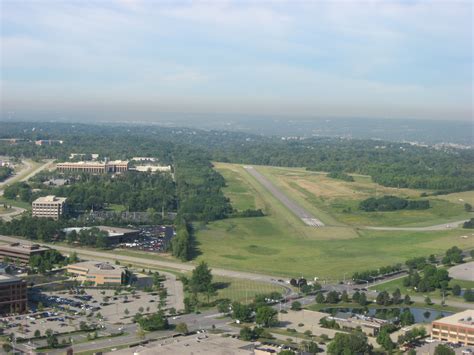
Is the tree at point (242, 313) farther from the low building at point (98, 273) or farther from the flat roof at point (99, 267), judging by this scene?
the flat roof at point (99, 267)

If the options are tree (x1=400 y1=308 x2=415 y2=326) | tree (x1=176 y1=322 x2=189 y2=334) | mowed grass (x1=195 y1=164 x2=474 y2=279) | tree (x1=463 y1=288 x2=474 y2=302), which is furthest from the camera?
mowed grass (x1=195 y1=164 x2=474 y2=279)

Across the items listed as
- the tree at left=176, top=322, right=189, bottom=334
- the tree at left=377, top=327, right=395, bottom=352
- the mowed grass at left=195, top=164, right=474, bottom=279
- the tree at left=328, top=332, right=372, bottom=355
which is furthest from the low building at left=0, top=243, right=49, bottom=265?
the tree at left=377, top=327, right=395, bottom=352

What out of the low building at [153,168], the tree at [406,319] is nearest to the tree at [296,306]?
the tree at [406,319]

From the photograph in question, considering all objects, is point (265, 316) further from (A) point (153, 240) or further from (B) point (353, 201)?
(B) point (353, 201)

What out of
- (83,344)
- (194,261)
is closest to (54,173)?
(194,261)

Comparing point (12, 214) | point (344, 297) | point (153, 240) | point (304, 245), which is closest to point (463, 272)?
point (344, 297)

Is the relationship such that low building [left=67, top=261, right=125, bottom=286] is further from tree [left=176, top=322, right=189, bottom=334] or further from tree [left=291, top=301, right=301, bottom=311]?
tree [left=291, top=301, right=301, bottom=311]
